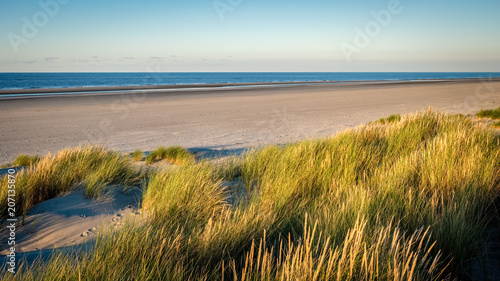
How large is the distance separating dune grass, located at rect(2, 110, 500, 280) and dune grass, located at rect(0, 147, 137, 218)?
85cm

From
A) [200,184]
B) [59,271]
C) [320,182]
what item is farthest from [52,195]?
[320,182]

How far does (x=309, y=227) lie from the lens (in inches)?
73.0

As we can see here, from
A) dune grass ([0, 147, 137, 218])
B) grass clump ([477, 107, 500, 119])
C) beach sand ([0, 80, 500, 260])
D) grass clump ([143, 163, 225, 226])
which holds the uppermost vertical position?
grass clump ([477, 107, 500, 119])

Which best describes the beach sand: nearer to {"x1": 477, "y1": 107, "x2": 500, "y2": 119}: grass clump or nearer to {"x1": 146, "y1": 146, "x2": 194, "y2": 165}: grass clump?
{"x1": 146, "y1": 146, "x2": 194, "y2": 165}: grass clump

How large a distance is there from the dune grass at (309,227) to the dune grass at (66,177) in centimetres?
85

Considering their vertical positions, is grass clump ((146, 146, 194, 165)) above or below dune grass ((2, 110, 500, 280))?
below

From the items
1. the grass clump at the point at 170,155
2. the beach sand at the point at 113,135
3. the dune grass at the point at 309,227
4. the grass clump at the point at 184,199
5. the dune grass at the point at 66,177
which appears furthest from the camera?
the grass clump at the point at 170,155

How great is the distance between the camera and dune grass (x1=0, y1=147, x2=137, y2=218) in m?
3.83

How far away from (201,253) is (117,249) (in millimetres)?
577

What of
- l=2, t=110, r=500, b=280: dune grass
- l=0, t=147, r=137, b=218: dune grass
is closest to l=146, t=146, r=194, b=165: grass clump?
l=0, t=147, r=137, b=218: dune grass

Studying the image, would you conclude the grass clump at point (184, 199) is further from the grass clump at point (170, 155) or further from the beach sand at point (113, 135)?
the grass clump at point (170, 155)

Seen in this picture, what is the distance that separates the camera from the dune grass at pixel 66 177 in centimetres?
383

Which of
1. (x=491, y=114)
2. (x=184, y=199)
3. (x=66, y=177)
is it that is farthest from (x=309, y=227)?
(x=491, y=114)

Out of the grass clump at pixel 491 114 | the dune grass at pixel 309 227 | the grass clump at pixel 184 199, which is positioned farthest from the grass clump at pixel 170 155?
the grass clump at pixel 491 114
